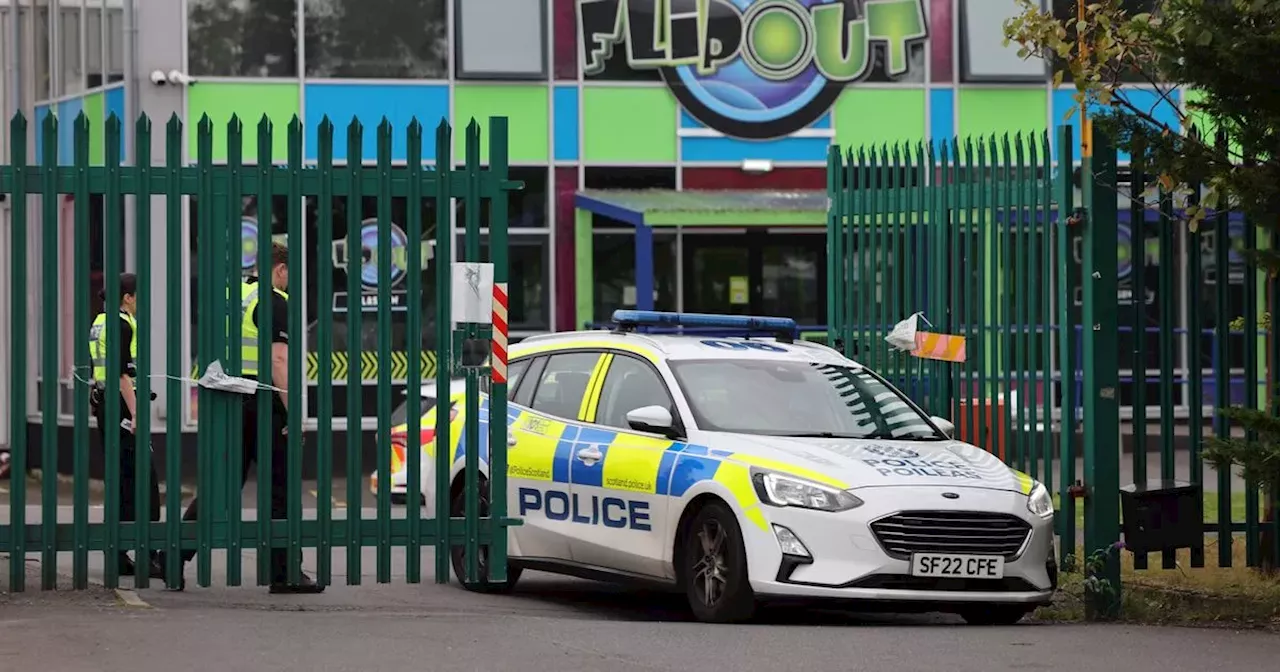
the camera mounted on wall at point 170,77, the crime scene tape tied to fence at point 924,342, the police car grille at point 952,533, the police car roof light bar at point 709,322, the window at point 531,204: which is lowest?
the police car grille at point 952,533

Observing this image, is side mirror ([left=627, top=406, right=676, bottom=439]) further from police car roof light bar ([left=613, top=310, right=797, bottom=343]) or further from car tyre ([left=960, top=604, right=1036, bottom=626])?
car tyre ([left=960, top=604, right=1036, bottom=626])

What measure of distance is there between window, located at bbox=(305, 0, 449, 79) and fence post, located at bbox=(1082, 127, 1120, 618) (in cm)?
1322

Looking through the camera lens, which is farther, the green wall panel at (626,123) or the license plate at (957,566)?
the green wall panel at (626,123)

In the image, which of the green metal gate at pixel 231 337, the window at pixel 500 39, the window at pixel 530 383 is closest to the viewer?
the green metal gate at pixel 231 337

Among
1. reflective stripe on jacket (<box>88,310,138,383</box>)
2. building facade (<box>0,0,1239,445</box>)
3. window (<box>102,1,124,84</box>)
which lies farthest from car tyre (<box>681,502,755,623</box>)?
window (<box>102,1,124,84</box>)

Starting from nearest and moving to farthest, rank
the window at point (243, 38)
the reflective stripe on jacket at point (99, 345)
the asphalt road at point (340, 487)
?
the reflective stripe on jacket at point (99, 345)
the asphalt road at point (340, 487)
the window at point (243, 38)

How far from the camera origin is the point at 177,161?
951 cm

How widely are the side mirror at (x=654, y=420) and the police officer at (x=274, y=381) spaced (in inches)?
69.1

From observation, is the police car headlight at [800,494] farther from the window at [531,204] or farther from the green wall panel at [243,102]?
the window at [531,204]

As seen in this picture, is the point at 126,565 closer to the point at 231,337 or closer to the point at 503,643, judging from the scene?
the point at 231,337

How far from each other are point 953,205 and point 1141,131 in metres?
2.34

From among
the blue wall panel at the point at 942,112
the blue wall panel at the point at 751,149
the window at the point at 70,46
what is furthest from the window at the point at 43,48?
the blue wall panel at the point at 942,112

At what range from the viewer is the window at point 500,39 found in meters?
22.8

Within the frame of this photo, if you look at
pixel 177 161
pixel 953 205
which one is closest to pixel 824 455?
pixel 953 205
